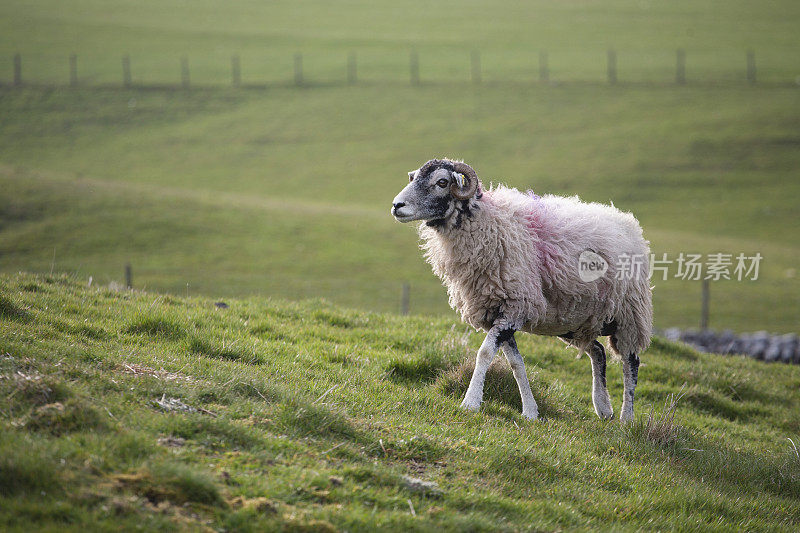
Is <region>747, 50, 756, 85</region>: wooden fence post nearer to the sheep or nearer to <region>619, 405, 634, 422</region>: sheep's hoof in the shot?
the sheep

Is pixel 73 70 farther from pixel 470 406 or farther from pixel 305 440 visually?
pixel 305 440

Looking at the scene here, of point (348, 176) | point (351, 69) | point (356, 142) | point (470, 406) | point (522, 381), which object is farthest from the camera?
point (351, 69)

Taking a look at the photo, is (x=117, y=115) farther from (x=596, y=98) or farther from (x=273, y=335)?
(x=273, y=335)

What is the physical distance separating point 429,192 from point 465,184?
430 mm

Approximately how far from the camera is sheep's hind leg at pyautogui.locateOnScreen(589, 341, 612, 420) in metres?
9.11

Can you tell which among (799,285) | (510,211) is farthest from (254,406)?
(799,285)

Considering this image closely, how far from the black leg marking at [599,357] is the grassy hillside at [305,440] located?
21.1 inches

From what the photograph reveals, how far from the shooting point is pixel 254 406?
5977 mm

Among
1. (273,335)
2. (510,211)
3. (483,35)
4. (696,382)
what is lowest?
(696,382)

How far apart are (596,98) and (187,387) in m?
59.1

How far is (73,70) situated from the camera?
6331 cm

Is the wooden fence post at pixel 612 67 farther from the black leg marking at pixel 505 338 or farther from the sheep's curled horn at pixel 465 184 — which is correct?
the black leg marking at pixel 505 338

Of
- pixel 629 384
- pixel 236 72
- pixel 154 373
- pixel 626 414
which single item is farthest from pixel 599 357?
pixel 236 72

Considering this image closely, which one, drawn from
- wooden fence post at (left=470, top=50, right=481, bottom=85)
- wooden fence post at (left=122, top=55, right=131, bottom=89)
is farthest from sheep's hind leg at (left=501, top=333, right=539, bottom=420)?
wooden fence post at (left=122, top=55, right=131, bottom=89)
